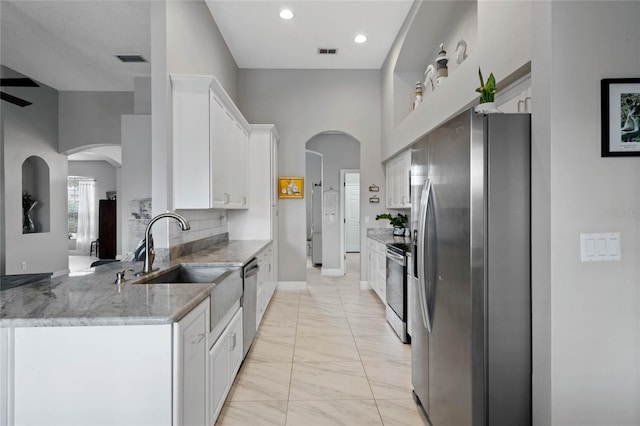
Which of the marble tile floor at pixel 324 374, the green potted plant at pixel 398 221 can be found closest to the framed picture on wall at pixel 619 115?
the marble tile floor at pixel 324 374

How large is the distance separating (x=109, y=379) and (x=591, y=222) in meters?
2.05

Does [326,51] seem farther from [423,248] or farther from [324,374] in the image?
[324,374]

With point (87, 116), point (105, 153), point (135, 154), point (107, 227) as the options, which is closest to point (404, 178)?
point (135, 154)

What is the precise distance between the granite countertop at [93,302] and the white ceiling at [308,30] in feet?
11.5

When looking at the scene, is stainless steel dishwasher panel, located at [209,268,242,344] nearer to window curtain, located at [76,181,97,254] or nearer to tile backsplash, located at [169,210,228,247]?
tile backsplash, located at [169,210,228,247]

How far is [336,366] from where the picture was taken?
3.01 metres

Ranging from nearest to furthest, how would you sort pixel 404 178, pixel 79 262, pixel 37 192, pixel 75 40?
pixel 75 40, pixel 404 178, pixel 37 192, pixel 79 262

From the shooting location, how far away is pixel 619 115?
57.8 inches

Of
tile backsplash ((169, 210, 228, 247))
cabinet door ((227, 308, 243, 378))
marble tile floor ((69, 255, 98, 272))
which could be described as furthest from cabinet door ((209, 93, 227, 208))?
marble tile floor ((69, 255, 98, 272))

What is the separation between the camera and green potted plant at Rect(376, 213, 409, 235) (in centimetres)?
527

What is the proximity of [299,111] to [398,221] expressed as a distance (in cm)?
251

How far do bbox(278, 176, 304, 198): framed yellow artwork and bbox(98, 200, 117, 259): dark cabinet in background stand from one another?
22.3 feet

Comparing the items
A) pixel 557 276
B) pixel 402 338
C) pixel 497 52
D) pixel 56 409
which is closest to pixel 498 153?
pixel 557 276

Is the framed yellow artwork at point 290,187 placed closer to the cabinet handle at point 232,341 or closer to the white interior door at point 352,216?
the cabinet handle at point 232,341
